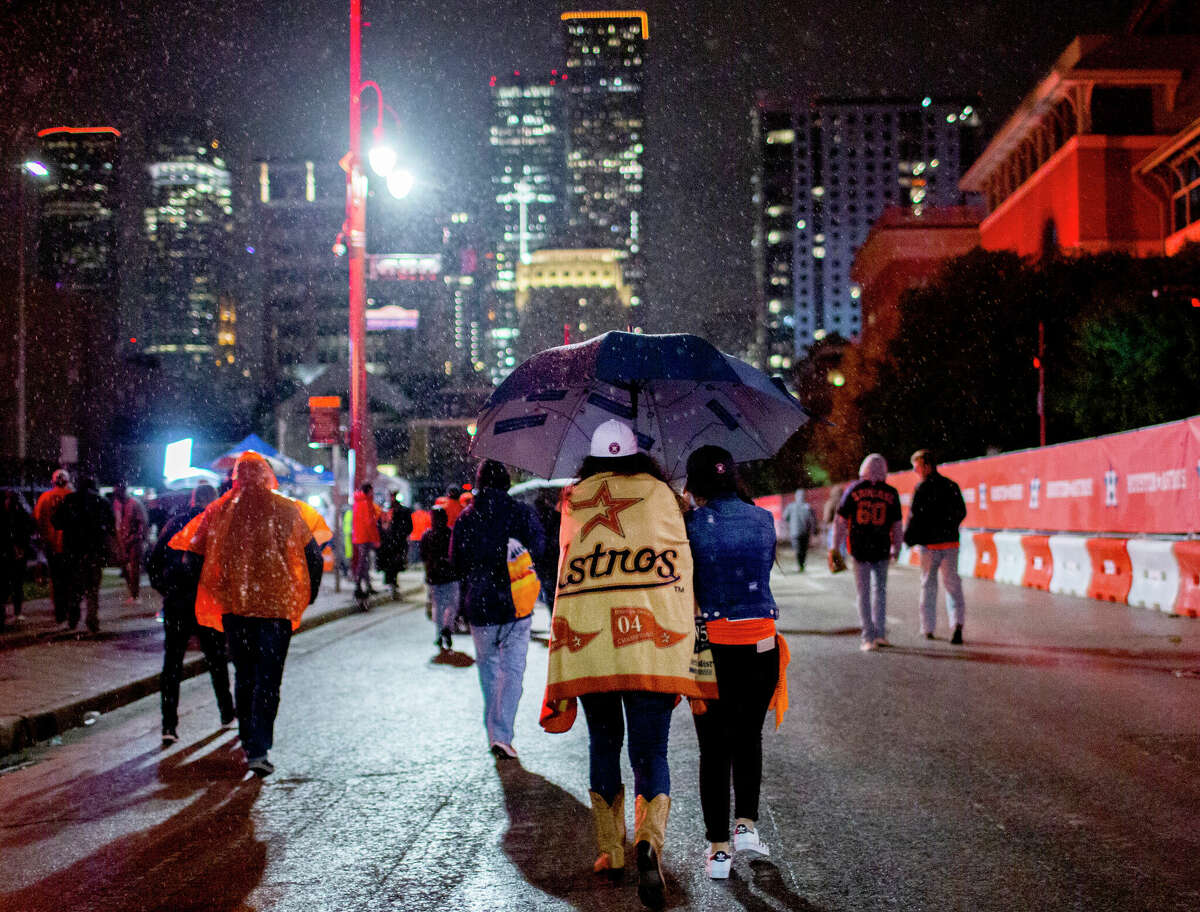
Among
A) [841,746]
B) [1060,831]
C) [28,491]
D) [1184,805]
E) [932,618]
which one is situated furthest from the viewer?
[28,491]

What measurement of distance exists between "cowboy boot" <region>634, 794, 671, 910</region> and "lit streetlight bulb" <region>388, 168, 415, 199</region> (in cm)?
1538

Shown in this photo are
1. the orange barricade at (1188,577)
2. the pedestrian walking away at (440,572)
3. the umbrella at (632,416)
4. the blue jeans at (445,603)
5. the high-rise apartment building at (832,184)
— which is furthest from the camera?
the high-rise apartment building at (832,184)

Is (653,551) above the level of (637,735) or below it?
above

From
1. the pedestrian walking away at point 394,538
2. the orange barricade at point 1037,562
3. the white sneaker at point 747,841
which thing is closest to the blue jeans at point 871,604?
the white sneaker at point 747,841

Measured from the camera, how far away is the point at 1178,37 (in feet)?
182

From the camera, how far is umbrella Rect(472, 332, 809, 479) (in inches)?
198

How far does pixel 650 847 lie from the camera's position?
4.01 meters

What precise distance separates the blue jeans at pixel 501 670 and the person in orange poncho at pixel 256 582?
3.82ft

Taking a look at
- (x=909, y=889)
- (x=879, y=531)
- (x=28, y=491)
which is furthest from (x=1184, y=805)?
(x=28, y=491)

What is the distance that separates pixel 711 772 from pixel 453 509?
10.2 m

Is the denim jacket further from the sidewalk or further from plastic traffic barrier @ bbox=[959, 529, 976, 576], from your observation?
plastic traffic barrier @ bbox=[959, 529, 976, 576]

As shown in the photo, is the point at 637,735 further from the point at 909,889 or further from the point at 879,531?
the point at 879,531

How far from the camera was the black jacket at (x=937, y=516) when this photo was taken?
10.9 meters

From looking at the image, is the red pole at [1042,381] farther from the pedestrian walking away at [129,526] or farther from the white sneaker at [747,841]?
the white sneaker at [747,841]
